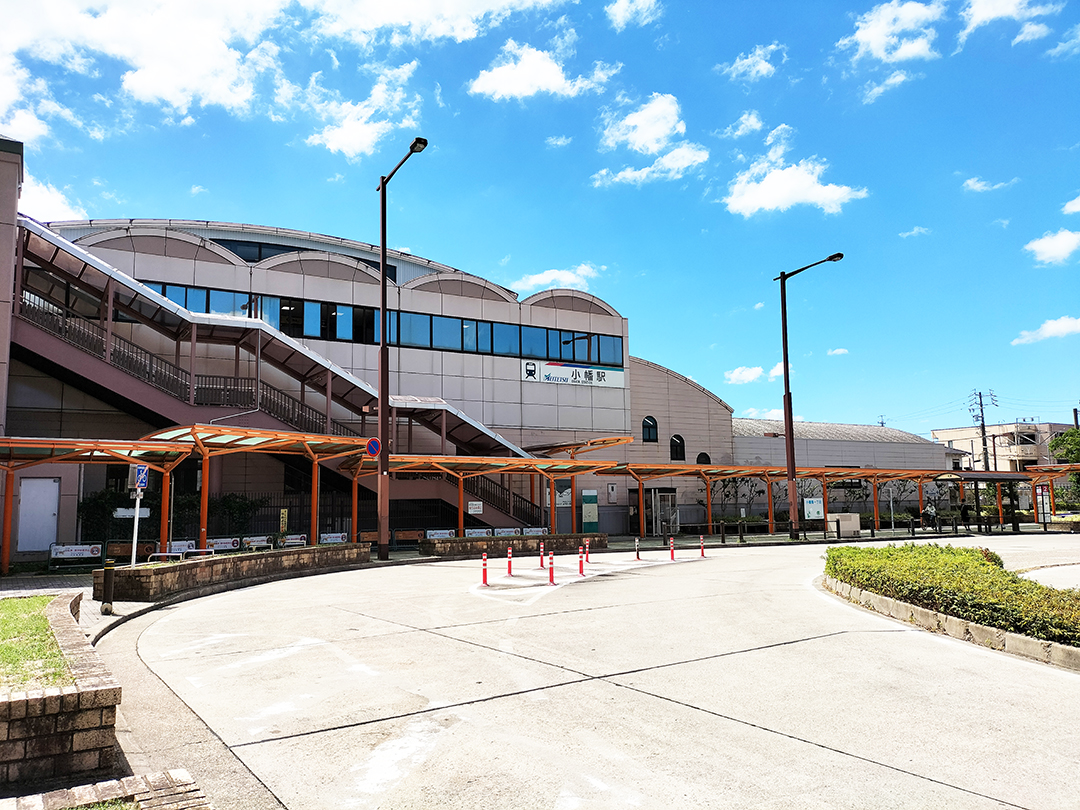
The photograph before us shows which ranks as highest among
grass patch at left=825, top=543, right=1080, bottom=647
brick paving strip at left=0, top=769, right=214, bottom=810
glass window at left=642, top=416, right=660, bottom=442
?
glass window at left=642, top=416, right=660, bottom=442

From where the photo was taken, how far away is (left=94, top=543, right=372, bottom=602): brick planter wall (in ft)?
45.2

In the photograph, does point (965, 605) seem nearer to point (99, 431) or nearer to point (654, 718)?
point (654, 718)

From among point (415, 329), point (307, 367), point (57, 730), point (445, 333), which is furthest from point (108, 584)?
point (445, 333)

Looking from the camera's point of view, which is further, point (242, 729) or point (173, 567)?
point (173, 567)

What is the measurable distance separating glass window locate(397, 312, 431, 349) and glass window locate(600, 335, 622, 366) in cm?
1063

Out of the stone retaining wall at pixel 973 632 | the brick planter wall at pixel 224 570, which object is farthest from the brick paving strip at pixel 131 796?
the brick planter wall at pixel 224 570

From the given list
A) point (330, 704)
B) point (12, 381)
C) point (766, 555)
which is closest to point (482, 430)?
point (766, 555)

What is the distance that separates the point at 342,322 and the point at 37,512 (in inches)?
616

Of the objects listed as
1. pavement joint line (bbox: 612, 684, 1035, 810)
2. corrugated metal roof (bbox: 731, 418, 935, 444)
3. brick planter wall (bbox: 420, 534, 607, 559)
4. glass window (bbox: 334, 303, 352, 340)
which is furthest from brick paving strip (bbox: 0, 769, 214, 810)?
corrugated metal roof (bbox: 731, 418, 935, 444)

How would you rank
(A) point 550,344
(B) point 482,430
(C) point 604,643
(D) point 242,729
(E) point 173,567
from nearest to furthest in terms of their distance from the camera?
(D) point 242,729
(C) point 604,643
(E) point 173,567
(B) point 482,430
(A) point 550,344

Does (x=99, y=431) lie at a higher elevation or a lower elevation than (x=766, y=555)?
higher

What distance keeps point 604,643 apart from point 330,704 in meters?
4.08

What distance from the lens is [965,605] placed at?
10453mm

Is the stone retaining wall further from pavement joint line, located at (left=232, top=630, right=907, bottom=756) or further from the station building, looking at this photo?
the station building
